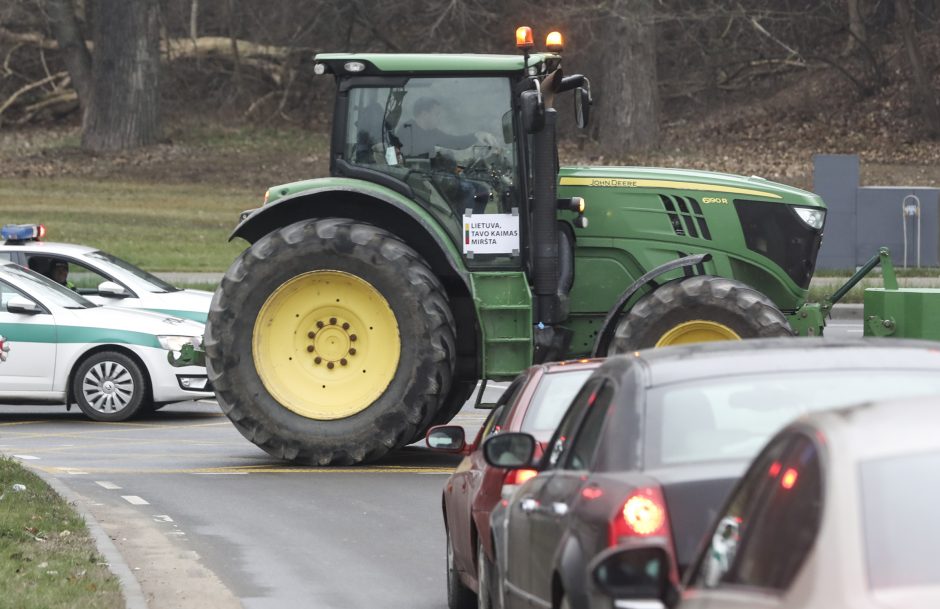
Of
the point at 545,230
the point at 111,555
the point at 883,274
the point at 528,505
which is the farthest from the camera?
the point at 883,274

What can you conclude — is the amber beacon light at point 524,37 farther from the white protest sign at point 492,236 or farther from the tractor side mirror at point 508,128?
the white protest sign at point 492,236

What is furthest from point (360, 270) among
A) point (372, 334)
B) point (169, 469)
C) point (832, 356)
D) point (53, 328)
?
point (832, 356)

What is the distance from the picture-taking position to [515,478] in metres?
7.92

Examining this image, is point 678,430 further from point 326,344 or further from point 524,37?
point 326,344

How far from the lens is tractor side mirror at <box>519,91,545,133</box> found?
13.2m

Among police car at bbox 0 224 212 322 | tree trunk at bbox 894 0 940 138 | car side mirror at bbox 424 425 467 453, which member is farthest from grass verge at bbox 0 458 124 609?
tree trunk at bbox 894 0 940 138

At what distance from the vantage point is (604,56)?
43531mm

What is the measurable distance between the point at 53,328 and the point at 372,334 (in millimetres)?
4495

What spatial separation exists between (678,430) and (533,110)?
7.80 metres

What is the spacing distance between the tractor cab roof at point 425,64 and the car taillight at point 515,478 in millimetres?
6313

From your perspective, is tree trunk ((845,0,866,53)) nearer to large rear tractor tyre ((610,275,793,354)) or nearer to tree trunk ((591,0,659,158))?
tree trunk ((591,0,659,158))

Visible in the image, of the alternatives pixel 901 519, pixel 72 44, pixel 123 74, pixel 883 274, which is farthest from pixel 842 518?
pixel 72 44

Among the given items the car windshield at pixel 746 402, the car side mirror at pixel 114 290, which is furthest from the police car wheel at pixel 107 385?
the car windshield at pixel 746 402

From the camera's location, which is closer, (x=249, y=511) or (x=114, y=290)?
(x=249, y=511)
